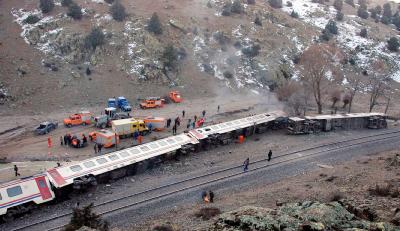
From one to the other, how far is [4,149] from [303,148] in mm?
24814

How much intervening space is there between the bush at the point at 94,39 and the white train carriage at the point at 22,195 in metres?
31.6

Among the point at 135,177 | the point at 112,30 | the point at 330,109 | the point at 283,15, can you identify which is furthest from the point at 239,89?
the point at 135,177

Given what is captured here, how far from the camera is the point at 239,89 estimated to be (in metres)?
53.8

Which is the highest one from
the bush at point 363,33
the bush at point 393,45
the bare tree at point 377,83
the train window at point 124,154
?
the bush at point 363,33

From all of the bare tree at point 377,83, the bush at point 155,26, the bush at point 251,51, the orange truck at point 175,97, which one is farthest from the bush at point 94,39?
the bare tree at point 377,83

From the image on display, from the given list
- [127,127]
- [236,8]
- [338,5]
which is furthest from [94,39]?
[338,5]

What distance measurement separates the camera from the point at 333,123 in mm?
37906

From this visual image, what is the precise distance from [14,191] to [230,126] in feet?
60.9

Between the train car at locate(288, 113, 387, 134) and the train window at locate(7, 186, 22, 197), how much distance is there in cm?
2358

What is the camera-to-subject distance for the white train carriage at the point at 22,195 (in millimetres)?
20656

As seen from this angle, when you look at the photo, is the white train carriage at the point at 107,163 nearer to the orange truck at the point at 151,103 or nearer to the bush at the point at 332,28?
the orange truck at the point at 151,103

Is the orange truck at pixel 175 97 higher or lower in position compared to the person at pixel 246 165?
higher

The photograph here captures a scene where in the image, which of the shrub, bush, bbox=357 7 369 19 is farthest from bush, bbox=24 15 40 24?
bush, bbox=357 7 369 19

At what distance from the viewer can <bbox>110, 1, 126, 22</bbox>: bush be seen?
186ft
